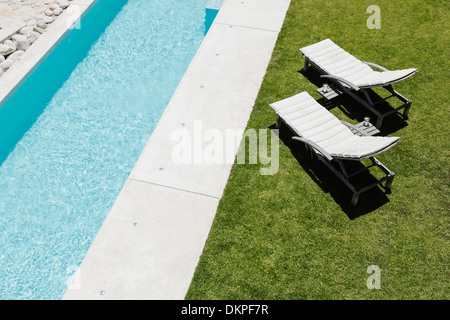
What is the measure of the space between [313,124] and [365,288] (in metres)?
2.97

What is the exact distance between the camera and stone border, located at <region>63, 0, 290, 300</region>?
20.0ft

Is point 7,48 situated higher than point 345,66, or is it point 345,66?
point 345,66

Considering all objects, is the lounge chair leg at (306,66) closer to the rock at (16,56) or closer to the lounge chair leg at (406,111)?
the lounge chair leg at (406,111)

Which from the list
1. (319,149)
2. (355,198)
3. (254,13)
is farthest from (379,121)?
(254,13)

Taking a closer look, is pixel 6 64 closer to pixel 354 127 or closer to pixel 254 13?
pixel 254 13

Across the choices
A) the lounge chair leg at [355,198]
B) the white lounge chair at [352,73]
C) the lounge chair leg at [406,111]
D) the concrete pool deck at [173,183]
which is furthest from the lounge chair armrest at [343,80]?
the lounge chair leg at [355,198]

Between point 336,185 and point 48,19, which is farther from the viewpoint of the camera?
point 48,19

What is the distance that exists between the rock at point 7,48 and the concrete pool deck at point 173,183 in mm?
485

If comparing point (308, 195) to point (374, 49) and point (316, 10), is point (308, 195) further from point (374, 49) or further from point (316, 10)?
point (316, 10)

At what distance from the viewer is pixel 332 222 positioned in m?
6.71

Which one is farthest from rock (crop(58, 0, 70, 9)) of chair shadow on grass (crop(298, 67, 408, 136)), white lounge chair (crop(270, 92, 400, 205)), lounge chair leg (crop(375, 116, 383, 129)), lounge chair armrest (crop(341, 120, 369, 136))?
lounge chair leg (crop(375, 116, 383, 129))

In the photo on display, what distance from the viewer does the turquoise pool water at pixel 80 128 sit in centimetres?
702

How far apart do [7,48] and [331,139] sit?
7.78m

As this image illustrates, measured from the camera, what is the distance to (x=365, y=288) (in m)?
5.96
